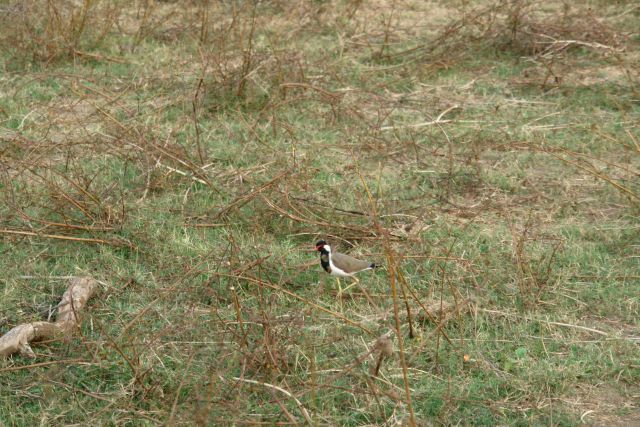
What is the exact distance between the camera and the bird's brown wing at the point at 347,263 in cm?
429

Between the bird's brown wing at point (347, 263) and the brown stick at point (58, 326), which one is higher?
the bird's brown wing at point (347, 263)

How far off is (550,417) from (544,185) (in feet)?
7.38

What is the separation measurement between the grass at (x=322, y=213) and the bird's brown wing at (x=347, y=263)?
166 millimetres

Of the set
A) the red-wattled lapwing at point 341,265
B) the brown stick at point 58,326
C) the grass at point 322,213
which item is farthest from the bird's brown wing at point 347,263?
the brown stick at point 58,326

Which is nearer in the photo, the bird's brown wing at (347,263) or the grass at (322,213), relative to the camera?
the grass at (322,213)

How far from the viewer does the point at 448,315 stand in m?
4.18

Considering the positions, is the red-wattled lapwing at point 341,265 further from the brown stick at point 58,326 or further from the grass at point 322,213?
the brown stick at point 58,326

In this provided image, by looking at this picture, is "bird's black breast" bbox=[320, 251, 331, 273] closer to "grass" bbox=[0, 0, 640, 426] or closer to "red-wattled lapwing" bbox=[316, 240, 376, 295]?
"red-wattled lapwing" bbox=[316, 240, 376, 295]

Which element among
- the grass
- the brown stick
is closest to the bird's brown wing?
the grass

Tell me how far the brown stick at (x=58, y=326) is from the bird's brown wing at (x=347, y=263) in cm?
111

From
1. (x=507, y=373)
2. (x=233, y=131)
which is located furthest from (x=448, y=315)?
(x=233, y=131)

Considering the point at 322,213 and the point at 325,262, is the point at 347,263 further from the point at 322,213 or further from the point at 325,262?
the point at 322,213

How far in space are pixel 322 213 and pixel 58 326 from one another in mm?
1665

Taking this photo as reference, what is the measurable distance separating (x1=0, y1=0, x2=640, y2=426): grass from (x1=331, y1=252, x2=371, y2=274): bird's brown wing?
0.17m
